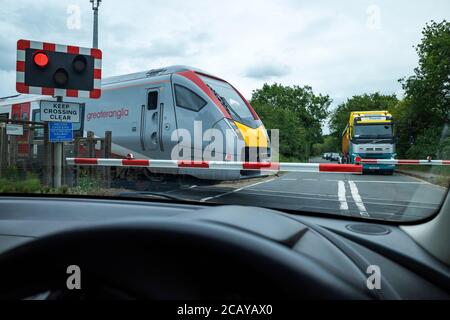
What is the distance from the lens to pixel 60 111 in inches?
199

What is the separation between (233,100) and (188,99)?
132 inches

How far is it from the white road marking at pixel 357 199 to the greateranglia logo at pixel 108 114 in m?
6.81

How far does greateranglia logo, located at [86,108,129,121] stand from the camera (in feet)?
30.9

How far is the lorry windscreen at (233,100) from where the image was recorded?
13.6 feet

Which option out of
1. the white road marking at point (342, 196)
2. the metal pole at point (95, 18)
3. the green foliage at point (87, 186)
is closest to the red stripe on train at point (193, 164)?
the green foliage at point (87, 186)

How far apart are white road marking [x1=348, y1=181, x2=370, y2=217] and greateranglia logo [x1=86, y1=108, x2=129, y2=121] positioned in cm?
681

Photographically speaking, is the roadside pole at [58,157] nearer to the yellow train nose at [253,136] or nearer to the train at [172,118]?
the train at [172,118]

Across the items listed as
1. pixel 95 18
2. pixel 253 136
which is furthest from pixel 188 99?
pixel 95 18

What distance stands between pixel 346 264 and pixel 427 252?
588 mm

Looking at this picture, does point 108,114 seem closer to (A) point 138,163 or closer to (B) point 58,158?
(A) point 138,163

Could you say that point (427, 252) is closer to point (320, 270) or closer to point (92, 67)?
point (320, 270)
